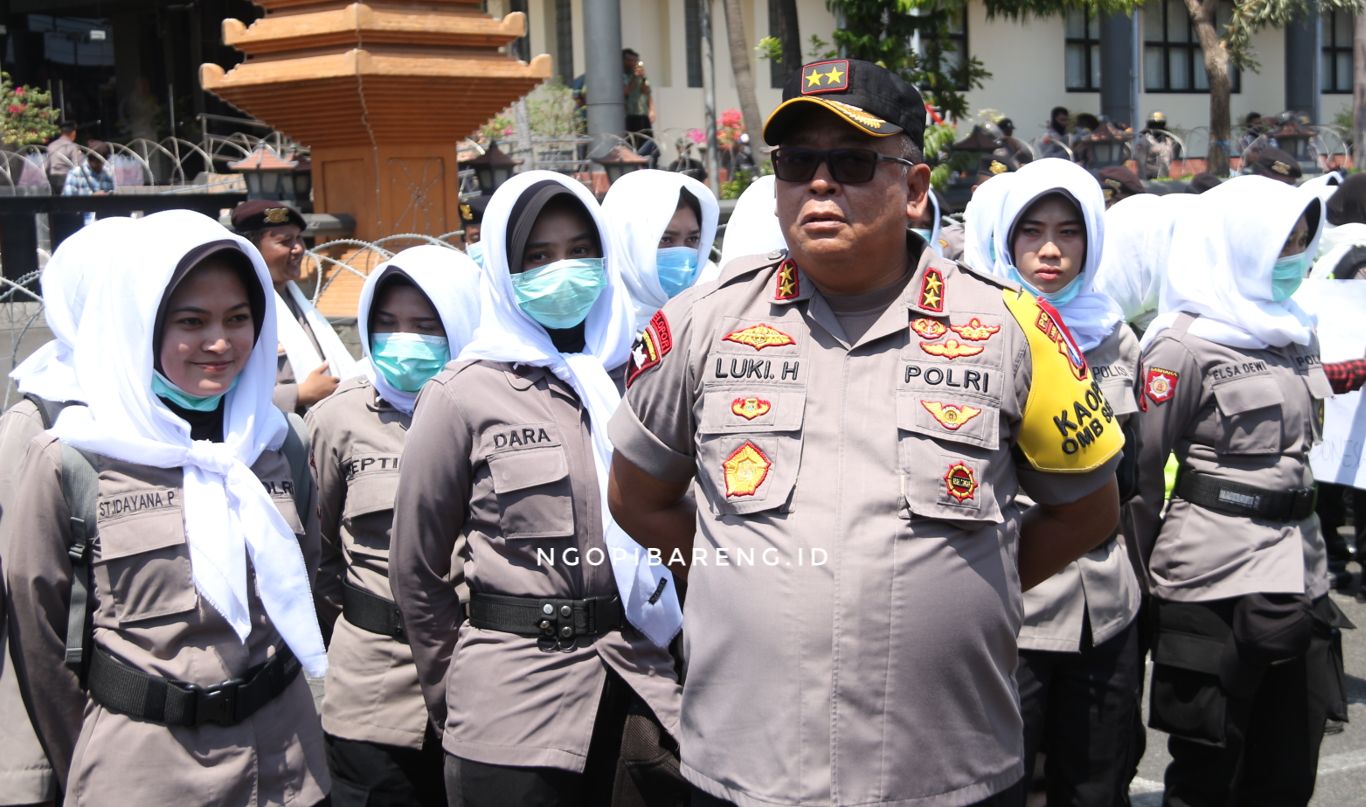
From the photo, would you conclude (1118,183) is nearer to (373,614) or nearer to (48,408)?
(373,614)

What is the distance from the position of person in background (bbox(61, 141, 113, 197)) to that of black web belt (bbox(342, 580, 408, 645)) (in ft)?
38.1

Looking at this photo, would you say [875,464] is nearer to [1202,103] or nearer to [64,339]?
[64,339]

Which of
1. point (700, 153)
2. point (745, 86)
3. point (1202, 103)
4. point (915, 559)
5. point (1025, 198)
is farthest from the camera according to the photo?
point (1202, 103)

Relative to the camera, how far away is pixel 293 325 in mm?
5809

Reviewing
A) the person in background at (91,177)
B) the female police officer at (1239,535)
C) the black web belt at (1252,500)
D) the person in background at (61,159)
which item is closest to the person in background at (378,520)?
the female police officer at (1239,535)

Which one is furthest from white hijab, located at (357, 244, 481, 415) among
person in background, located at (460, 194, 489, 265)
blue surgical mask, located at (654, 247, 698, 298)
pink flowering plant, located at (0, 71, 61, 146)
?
pink flowering plant, located at (0, 71, 61, 146)

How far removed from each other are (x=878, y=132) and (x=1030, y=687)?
2.01 m

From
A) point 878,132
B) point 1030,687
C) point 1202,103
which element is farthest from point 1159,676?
point 1202,103

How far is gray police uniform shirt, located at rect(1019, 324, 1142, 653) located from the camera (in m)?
4.04

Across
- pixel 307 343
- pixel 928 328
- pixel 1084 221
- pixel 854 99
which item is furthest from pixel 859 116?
pixel 307 343

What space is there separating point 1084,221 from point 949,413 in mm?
2067

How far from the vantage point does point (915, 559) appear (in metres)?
2.54

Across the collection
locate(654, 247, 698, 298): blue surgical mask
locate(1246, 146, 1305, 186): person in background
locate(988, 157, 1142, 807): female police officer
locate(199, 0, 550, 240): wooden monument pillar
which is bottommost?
locate(988, 157, 1142, 807): female police officer

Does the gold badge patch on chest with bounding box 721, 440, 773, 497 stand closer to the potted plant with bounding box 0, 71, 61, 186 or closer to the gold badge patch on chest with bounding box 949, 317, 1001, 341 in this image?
the gold badge patch on chest with bounding box 949, 317, 1001, 341
